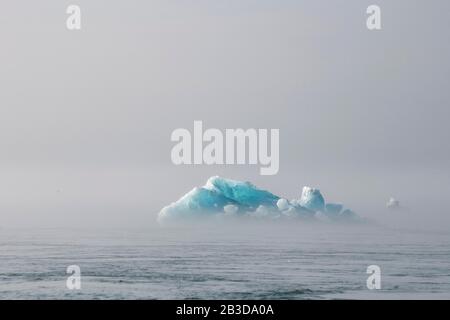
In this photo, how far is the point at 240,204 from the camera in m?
44.2

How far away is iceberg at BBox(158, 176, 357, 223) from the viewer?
41375mm

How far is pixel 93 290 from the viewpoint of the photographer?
27438mm

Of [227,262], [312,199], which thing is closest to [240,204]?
[312,199]

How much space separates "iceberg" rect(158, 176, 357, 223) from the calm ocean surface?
3.70 feet

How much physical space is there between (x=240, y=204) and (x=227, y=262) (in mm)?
8465

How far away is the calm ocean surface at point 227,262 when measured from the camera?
2752 centimetres

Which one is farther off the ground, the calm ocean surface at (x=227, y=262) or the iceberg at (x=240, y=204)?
the iceberg at (x=240, y=204)

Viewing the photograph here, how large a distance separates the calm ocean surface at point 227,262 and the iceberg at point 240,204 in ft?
3.70

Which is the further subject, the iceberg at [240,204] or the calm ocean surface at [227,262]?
the iceberg at [240,204]

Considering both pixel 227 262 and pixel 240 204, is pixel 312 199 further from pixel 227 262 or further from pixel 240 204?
pixel 227 262
